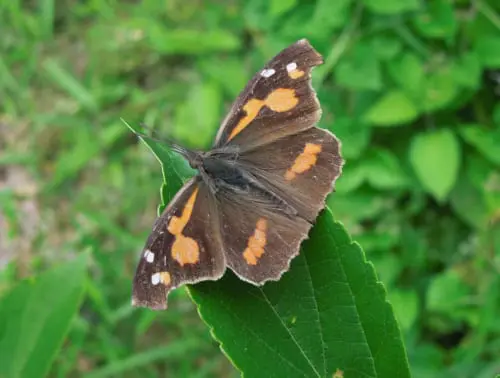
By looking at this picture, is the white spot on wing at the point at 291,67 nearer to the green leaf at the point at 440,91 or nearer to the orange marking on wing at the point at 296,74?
the orange marking on wing at the point at 296,74

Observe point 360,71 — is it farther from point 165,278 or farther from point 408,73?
point 165,278

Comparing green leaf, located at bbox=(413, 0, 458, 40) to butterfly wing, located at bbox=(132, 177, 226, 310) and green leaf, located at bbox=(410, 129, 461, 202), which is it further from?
butterfly wing, located at bbox=(132, 177, 226, 310)

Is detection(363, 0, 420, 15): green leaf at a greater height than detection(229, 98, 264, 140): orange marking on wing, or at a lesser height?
lesser

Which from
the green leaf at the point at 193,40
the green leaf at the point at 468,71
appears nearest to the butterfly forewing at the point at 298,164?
the green leaf at the point at 468,71

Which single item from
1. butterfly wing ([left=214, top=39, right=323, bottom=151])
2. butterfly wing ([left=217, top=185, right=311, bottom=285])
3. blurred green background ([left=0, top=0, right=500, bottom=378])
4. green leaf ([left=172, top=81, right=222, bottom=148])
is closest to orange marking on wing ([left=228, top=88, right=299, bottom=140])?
butterfly wing ([left=214, top=39, right=323, bottom=151])

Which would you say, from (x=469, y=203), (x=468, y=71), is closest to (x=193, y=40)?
(x=468, y=71)

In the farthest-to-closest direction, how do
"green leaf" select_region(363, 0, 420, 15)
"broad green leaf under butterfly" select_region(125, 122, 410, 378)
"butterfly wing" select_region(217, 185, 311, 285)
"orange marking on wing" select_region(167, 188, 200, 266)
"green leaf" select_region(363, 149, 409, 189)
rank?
"green leaf" select_region(363, 149, 409, 189), "green leaf" select_region(363, 0, 420, 15), "orange marking on wing" select_region(167, 188, 200, 266), "butterfly wing" select_region(217, 185, 311, 285), "broad green leaf under butterfly" select_region(125, 122, 410, 378)

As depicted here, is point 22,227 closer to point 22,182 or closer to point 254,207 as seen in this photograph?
point 22,182
